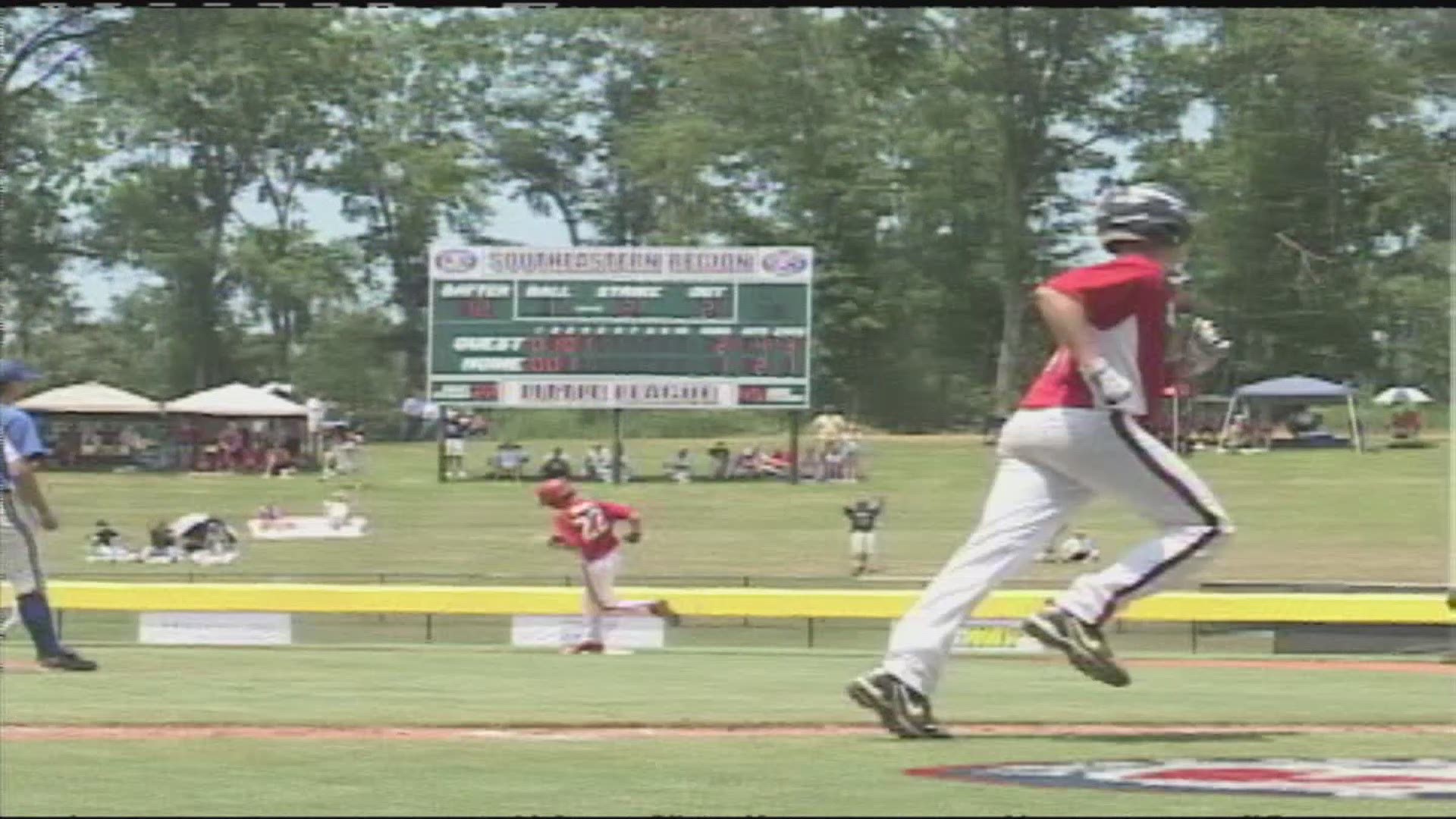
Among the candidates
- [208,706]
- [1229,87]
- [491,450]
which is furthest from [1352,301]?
[208,706]

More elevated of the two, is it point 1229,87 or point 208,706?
point 1229,87

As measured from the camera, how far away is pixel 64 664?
11281mm

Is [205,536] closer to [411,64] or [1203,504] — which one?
[411,64]

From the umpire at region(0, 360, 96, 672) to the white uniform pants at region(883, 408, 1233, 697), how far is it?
17.6 ft

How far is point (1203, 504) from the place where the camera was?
7.22m

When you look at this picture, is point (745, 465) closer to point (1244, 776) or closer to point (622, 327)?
point (622, 327)

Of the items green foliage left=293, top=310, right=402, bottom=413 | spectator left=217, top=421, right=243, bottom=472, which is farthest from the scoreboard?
green foliage left=293, top=310, right=402, bottom=413

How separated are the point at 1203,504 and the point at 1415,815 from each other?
196cm

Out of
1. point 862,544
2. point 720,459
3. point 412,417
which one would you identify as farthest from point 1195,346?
point 412,417

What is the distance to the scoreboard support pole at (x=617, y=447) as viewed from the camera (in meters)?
35.0

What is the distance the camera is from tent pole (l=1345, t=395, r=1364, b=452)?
37.6m

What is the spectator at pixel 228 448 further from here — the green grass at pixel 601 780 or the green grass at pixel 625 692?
the green grass at pixel 601 780

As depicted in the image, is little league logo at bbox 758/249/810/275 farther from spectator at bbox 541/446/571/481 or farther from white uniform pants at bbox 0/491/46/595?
white uniform pants at bbox 0/491/46/595

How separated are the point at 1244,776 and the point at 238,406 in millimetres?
34768
